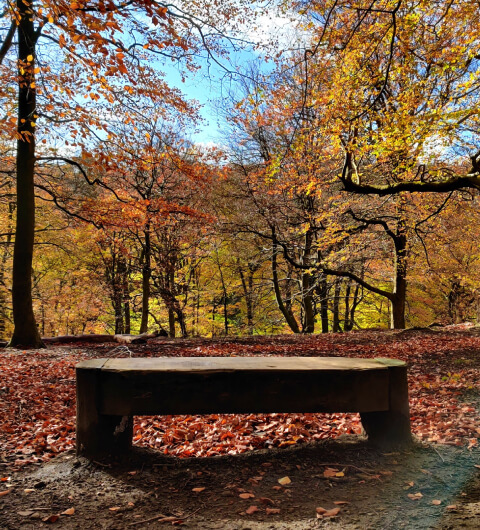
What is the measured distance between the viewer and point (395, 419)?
3.32 metres

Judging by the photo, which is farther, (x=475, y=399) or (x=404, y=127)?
(x=404, y=127)

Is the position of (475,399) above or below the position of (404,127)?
below

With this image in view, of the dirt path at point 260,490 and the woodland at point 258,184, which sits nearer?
the dirt path at point 260,490

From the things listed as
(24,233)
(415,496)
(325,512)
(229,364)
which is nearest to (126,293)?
(24,233)

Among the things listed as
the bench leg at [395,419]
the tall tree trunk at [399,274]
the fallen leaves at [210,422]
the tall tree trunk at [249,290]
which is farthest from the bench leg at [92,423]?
the tall tree trunk at [249,290]

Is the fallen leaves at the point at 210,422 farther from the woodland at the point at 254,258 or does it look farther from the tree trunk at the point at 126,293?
the tree trunk at the point at 126,293

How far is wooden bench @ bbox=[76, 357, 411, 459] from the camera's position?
3039 millimetres

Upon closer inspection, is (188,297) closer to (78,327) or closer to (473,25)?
(78,327)

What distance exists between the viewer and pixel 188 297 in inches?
819

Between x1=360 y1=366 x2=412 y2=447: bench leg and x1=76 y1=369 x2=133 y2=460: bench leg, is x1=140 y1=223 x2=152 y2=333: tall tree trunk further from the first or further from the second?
x1=360 y1=366 x2=412 y2=447: bench leg

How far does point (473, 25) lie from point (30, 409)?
1056 centimetres

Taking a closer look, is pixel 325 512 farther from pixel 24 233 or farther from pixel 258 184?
pixel 258 184

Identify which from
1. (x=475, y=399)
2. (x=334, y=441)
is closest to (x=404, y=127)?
(x=475, y=399)

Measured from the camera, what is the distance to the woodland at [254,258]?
2.82 m
